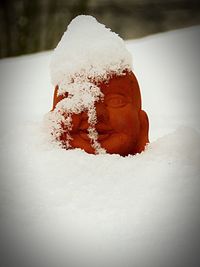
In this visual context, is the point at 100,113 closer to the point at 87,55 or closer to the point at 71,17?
the point at 87,55

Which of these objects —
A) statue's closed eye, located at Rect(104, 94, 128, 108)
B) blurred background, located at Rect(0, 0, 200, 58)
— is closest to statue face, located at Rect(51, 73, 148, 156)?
statue's closed eye, located at Rect(104, 94, 128, 108)

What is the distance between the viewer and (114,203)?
0.80m

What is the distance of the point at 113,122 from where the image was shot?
1021 millimetres

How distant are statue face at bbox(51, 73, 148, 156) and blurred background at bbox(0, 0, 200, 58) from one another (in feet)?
1.64

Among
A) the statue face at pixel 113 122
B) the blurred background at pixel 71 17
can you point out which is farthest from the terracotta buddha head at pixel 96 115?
the blurred background at pixel 71 17

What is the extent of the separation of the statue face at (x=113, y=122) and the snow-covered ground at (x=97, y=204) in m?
0.04

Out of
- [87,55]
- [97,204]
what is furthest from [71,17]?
[97,204]

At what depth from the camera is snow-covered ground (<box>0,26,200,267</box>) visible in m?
0.70

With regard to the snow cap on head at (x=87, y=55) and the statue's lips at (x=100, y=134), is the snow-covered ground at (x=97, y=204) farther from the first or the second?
the snow cap on head at (x=87, y=55)

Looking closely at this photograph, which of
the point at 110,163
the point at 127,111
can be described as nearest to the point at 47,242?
the point at 110,163

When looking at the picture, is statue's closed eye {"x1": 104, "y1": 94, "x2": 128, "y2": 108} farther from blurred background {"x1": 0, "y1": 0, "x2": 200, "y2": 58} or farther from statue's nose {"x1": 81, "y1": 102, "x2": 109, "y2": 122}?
blurred background {"x1": 0, "y1": 0, "x2": 200, "y2": 58}

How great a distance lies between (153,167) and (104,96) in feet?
0.71

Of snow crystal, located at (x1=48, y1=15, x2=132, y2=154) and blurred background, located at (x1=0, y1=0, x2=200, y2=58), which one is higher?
blurred background, located at (x1=0, y1=0, x2=200, y2=58)

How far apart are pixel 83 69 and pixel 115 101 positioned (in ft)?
0.35
